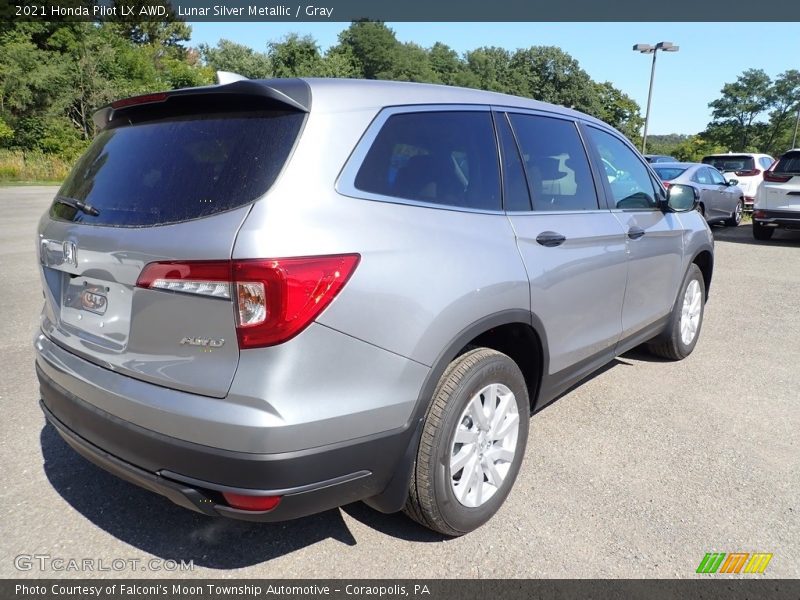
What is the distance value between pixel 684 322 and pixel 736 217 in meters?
11.5

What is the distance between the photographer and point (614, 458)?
122 inches

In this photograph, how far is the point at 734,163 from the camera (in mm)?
16391

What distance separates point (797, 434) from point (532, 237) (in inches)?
86.4

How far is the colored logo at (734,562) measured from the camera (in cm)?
229

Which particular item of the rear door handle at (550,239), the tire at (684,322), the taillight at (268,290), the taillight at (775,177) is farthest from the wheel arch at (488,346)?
the taillight at (775,177)

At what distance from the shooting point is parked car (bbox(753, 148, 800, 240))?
422 inches

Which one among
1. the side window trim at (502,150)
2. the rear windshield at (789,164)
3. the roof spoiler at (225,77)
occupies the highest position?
the rear windshield at (789,164)

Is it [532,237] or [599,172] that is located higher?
[599,172]

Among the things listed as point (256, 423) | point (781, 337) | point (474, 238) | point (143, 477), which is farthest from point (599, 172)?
point (781, 337)

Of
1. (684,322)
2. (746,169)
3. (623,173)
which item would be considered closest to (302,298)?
(623,173)

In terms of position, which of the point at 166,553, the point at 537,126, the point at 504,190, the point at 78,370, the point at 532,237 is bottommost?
the point at 166,553

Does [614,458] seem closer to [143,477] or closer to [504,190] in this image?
[504,190]

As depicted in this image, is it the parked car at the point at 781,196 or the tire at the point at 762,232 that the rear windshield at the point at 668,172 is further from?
the tire at the point at 762,232

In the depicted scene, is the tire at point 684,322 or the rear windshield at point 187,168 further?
the tire at point 684,322
